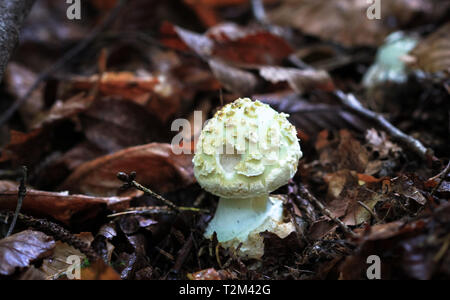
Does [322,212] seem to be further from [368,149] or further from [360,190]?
[368,149]

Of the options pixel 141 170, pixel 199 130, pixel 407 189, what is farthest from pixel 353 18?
Result: pixel 141 170

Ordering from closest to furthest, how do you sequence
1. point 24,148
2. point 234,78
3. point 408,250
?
point 408,250 → point 24,148 → point 234,78

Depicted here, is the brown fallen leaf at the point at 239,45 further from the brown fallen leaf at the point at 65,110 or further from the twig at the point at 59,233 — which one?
the twig at the point at 59,233

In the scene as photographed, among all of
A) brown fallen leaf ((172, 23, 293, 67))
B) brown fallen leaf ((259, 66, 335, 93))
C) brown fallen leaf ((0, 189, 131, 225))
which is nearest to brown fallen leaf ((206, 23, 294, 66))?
brown fallen leaf ((172, 23, 293, 67))

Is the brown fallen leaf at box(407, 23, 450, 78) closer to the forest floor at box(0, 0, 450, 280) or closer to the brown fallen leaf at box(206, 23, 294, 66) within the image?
the forest floor at box(0, 0, 450, 280)

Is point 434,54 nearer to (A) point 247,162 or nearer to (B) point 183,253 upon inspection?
(A) point 247,162

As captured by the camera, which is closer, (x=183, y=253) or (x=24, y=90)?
(x=183, y=253)

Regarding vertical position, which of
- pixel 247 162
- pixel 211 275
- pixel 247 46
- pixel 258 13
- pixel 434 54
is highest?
pixel 258 13
